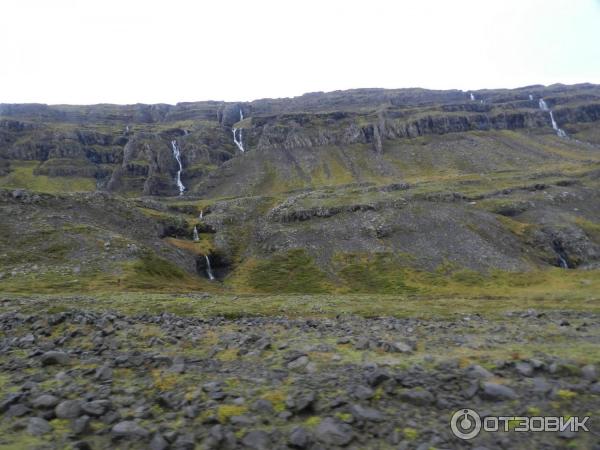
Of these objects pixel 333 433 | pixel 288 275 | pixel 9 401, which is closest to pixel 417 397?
pixel 333 433

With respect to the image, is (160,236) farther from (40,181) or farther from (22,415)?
(40,181)

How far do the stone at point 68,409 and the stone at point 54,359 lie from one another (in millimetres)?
4592

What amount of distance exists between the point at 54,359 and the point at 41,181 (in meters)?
198

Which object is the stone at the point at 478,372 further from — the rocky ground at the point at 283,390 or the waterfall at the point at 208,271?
the waterfall at the point at 208,271

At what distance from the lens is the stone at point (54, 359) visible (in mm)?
14641

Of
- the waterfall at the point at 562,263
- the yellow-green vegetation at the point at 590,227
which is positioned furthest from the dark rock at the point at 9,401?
the yellow-green vegetation at the point at 590,227

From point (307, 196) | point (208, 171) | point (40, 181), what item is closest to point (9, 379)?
point (307, 196)

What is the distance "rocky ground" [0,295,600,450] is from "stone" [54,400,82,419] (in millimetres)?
34

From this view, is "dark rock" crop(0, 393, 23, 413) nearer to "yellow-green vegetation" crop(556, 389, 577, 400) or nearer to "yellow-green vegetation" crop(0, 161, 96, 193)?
"yellow-green vegetation" crop(556, 389, 577, 400)

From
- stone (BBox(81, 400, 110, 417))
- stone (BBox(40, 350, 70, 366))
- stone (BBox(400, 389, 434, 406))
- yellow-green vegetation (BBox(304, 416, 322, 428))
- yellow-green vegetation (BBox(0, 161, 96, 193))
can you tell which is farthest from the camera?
yellow-green vegetation (BBox(0, 161, 96, 193))

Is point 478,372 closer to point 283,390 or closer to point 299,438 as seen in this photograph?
point 283,390

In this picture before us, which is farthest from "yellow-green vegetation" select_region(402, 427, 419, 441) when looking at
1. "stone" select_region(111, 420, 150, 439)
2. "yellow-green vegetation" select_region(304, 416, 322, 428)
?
"stone" select_region(111, 420, 150, 439)

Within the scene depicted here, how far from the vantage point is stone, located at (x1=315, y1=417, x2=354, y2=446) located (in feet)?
29.5

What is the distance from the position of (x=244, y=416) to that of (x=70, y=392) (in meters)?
5.47
